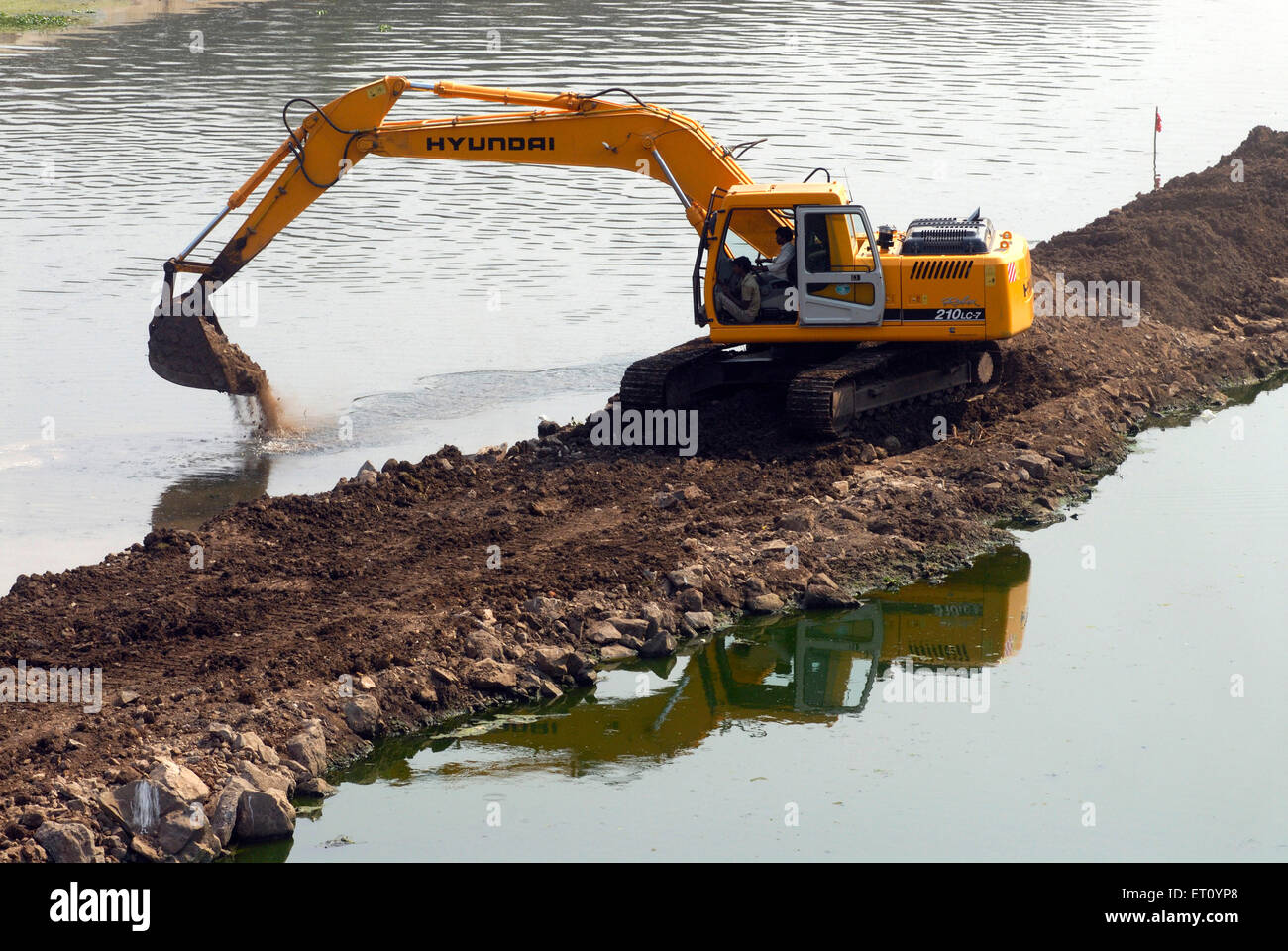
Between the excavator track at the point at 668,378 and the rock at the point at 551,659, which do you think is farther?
the excavator track at the point at 668,378

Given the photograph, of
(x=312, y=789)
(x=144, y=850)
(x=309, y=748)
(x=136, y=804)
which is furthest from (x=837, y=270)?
(x=144, y=850)

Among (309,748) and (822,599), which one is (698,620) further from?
(309,748)

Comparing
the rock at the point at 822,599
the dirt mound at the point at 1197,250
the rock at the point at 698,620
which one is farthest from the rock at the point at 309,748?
the dirt mound at the point at 1197,250

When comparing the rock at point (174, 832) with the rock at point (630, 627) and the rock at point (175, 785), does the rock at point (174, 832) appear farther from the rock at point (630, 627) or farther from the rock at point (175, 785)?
the rock at point (630, 627)

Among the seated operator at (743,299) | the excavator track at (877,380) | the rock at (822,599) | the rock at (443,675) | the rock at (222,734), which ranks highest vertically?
the seated operator at (743,299)

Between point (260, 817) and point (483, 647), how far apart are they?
250cm

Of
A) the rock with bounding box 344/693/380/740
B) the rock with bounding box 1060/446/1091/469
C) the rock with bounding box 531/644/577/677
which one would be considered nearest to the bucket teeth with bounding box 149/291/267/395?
the rock with bounding box 531/644/577/677

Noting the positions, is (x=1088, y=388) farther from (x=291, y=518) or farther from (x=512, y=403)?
(x=291, y=518)

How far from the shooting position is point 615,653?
41.2ft

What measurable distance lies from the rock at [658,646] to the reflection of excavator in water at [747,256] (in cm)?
412

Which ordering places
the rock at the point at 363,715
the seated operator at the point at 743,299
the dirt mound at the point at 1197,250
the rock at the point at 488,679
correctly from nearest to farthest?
the rock at the point at 363,715
the rock at the point at 488,679
the seated operator at the point at 743,299
the dirt mound at the point at 1197,250

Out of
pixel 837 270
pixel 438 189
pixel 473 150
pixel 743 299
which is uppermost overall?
pixel 473 150

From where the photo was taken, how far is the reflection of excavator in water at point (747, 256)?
53.8ft

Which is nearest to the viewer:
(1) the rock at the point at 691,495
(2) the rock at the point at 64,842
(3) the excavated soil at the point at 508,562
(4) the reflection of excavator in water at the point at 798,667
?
(2) the rock at the point at 64,842
